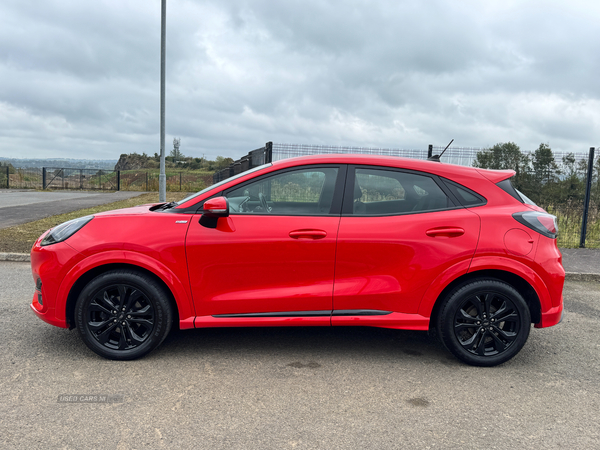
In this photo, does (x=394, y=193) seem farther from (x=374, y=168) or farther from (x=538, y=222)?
(x=538, y=222)

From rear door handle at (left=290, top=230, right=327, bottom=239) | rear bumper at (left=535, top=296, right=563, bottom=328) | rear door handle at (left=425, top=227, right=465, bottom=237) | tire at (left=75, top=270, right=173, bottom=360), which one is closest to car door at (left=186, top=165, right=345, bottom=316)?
rear door handle at (left=290, top=230, right=327, bottom=239)

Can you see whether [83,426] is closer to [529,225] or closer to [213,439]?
[213,439]

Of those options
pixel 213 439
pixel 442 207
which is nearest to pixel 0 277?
pixel 213 439

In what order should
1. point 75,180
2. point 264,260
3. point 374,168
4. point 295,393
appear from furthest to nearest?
point 75,180 < point 374,168 < point 264,260 < point 295,393

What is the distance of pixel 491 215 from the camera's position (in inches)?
149

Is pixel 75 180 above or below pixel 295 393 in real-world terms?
above

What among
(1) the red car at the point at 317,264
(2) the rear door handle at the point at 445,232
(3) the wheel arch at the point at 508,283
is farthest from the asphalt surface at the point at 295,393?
(2) the rear door handle at the point at 445,232

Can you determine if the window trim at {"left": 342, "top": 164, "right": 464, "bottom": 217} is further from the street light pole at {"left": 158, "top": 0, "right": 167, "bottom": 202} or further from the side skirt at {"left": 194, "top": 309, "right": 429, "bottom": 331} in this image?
the street light pole at {"left": 158, "top": 0, "right": 167, "bottom": 202}

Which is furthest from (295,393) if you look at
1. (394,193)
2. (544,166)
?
(544,166)

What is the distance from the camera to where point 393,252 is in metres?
3.71

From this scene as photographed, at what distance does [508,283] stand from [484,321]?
14.5 inches

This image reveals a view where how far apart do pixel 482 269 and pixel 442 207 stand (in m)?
0.58

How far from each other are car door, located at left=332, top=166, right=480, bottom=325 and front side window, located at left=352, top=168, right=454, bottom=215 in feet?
0.04

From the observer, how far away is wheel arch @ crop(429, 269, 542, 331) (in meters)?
3.82
